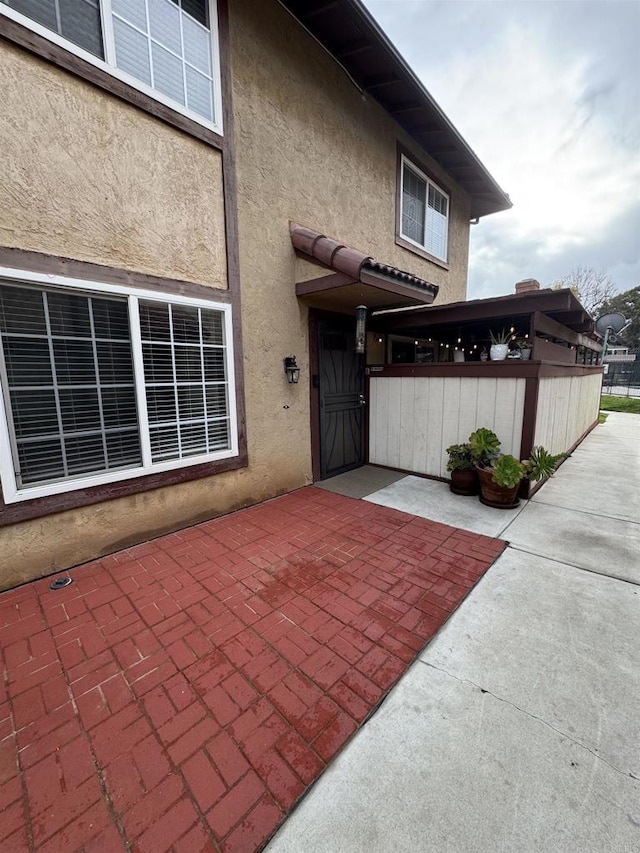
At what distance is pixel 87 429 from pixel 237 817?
3128 mm

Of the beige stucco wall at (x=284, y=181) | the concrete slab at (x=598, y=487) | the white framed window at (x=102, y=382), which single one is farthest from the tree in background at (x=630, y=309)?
the white framed window at (x=102, y=382)

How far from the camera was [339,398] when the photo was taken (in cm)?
604

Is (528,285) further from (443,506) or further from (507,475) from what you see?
(443,506)

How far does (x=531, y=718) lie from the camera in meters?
1.83

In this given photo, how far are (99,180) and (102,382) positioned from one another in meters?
1.83

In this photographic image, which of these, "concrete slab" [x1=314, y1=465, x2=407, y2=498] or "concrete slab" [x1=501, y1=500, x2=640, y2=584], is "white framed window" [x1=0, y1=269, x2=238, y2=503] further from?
"concrete slab" [x1=501, y1=500, x2=640, y2=584]

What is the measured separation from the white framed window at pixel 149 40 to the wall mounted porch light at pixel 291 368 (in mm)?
2712

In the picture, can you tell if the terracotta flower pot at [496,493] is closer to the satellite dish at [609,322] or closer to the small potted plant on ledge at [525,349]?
→ the small potted plant on ledge at [525,349]

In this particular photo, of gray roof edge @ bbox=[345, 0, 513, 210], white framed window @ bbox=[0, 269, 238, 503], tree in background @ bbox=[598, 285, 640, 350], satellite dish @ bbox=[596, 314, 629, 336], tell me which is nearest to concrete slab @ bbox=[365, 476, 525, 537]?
white framed window @ bbox=[0, 269, 238, 503]

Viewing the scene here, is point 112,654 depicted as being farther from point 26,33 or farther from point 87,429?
point 26,33

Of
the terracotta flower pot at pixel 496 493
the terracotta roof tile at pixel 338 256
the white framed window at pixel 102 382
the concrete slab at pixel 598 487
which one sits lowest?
the concrete slab at pixel 598 487

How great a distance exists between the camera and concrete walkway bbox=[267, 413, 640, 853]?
137 centimetres

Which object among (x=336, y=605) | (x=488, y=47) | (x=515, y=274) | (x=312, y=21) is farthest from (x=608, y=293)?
(x=336, y=605)

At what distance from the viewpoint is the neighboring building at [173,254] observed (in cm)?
293
